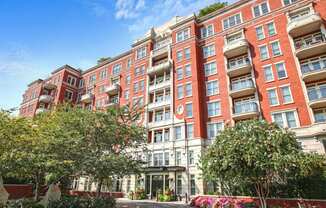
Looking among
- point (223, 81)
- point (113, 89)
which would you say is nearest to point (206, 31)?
point (223, 81)

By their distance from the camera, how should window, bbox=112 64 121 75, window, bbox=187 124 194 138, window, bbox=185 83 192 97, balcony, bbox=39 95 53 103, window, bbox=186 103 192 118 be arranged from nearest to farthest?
window, bbox=187 124 194 138 → window, bbox=186 103 192 118 → window, bbox=185 83 192 97 → window, bbox=112 64 121 75 → balcony, bbox=39 95 53 103

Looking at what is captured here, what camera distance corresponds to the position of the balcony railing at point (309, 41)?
24.5 m

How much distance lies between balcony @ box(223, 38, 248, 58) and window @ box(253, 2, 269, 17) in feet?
16.4

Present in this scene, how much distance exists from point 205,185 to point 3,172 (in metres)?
19.5

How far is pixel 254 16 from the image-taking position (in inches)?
1216

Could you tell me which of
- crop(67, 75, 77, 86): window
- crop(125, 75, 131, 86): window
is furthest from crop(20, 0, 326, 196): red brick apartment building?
crop(67, 75, 77, 86): window

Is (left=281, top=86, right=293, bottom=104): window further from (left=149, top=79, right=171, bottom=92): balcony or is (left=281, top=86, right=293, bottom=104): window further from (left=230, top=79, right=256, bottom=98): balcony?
(left=149, top=79, right=171, bottom=92): balcony

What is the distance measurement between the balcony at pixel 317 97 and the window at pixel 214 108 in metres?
10.0

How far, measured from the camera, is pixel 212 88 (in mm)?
30609

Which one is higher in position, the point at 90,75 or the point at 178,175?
the point at 90,75

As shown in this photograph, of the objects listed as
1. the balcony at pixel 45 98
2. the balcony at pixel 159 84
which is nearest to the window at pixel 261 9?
the balcony at pixel 159 84

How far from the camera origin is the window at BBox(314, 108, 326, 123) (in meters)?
22.7

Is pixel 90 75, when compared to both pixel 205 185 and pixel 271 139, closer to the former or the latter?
pixel 205 185

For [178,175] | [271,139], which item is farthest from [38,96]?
[271,139]
